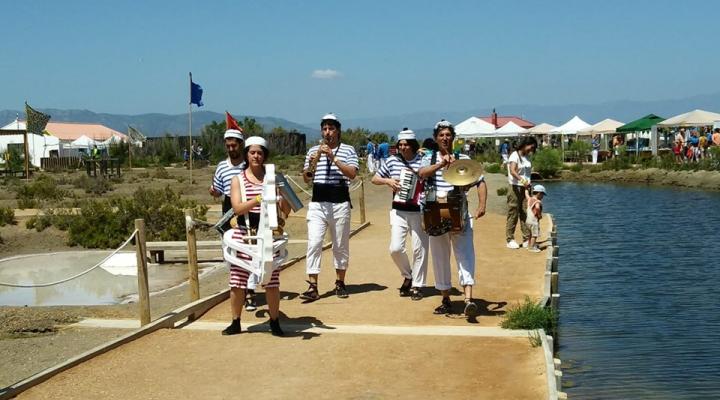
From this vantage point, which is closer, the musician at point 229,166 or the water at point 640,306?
the water at point 640,306

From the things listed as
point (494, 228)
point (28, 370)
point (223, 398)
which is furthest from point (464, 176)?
point (494, 228)

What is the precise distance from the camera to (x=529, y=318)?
8109mm

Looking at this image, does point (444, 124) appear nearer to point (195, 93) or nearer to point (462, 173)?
point (462, 173)

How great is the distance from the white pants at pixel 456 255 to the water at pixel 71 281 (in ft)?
19.3

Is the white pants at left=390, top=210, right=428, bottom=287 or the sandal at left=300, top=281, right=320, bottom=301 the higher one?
the white pants at left=390, top=210, right=428, bottom=287

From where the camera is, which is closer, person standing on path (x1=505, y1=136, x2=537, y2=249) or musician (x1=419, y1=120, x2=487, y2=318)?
musician (x1=419, y1=120, x2=487, y2=318)

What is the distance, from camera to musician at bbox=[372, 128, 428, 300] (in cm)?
928

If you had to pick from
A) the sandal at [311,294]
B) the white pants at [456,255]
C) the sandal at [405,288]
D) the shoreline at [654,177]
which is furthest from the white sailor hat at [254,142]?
the shoreline at [654,177]

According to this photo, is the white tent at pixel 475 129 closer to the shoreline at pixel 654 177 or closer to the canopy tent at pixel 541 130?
the canopy tent at pixel 541 130

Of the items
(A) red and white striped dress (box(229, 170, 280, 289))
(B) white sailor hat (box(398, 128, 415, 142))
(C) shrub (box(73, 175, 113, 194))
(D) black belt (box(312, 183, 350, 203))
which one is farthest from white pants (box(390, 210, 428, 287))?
(C) shrub (box(73, 175, 113, 194))

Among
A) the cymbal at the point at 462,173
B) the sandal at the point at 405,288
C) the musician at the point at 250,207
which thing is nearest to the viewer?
the musician at the point at 250,207

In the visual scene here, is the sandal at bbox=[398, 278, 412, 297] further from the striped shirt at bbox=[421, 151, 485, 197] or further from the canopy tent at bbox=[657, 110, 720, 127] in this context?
the canopy tent at bbox=[657, 110, 720, 127]

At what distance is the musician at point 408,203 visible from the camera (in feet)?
30.5

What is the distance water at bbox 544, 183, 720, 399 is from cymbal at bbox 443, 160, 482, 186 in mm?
2176
